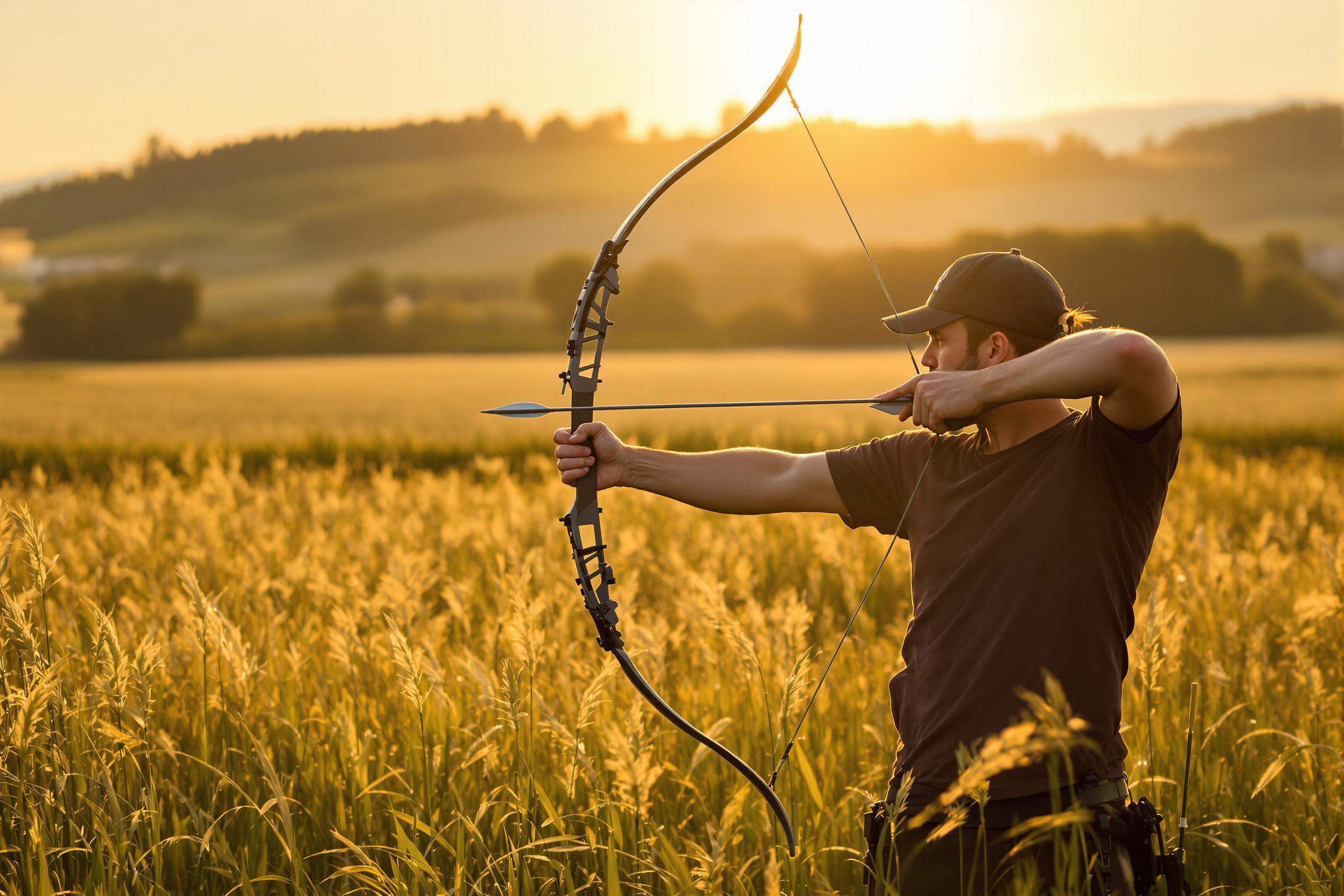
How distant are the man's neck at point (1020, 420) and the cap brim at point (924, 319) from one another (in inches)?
10.2

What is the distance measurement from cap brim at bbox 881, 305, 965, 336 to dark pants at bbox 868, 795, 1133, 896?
117cm

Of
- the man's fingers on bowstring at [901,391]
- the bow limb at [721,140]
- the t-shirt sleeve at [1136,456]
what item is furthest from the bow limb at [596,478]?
the t-shirt sleeve at [1136,456]

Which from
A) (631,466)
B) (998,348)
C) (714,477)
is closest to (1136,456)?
(998,348)

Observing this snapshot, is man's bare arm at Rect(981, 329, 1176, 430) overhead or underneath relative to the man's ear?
underneath

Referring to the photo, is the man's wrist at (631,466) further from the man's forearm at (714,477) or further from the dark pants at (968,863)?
the dark pants at (968,863)

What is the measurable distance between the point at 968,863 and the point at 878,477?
3.24 feet

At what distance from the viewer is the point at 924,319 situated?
8.73 ft

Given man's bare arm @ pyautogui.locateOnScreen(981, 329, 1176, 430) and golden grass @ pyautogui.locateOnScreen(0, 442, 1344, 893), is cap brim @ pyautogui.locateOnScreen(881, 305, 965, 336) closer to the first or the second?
man's bare arm @ pyautogui.locateOnScreen(981, 329, 1176, 430)

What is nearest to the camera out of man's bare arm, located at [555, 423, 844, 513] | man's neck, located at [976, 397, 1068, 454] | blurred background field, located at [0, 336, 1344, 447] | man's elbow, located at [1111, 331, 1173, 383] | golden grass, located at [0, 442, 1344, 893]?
man's elbow, located at [1111, 331, 1173, 383]

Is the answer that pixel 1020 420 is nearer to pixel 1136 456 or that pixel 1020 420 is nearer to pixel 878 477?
pixel 1136 456

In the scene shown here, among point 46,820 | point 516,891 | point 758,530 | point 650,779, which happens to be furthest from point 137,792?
point 758,530

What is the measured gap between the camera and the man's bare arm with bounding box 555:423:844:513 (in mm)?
2914

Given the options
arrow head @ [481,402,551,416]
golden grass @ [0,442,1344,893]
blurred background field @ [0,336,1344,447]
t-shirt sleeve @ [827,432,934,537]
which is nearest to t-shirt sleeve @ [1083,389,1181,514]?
golden grass @ [0,442,1344,893]

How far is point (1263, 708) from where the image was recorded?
389cm
